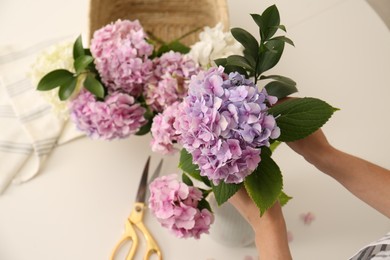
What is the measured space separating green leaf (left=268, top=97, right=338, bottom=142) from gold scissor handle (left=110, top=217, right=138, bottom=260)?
379mm

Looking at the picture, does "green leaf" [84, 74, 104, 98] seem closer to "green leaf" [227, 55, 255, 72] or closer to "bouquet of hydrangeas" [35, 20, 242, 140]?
"bouquet of hydrangeas" [35, 20, 242, 140]

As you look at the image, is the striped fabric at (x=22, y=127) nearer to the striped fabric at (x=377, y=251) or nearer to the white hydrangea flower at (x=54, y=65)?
the white hydrangea flower at (x=54, y=65)

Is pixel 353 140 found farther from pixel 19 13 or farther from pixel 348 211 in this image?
pixel 19 13

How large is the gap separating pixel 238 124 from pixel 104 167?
0.47 meters

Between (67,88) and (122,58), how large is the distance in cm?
10

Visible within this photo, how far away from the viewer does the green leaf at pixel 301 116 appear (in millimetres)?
433

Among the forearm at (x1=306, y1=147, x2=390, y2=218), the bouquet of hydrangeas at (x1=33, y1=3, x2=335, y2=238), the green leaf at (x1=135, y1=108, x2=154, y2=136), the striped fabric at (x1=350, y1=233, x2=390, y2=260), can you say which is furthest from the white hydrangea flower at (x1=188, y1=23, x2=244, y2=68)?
the striped fabric at (x1=350, y1=233, x2=390, y2=260)

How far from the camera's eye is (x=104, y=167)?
0.80m

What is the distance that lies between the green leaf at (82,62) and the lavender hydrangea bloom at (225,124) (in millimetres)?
315

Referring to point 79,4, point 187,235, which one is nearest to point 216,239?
point 187,235

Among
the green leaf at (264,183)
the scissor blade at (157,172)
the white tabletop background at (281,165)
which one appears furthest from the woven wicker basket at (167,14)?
the green leaf at (264,183)

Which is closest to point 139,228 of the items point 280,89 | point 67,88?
point 67,88

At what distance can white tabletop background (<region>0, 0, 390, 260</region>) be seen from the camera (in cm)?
73

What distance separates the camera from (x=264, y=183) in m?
0.45
